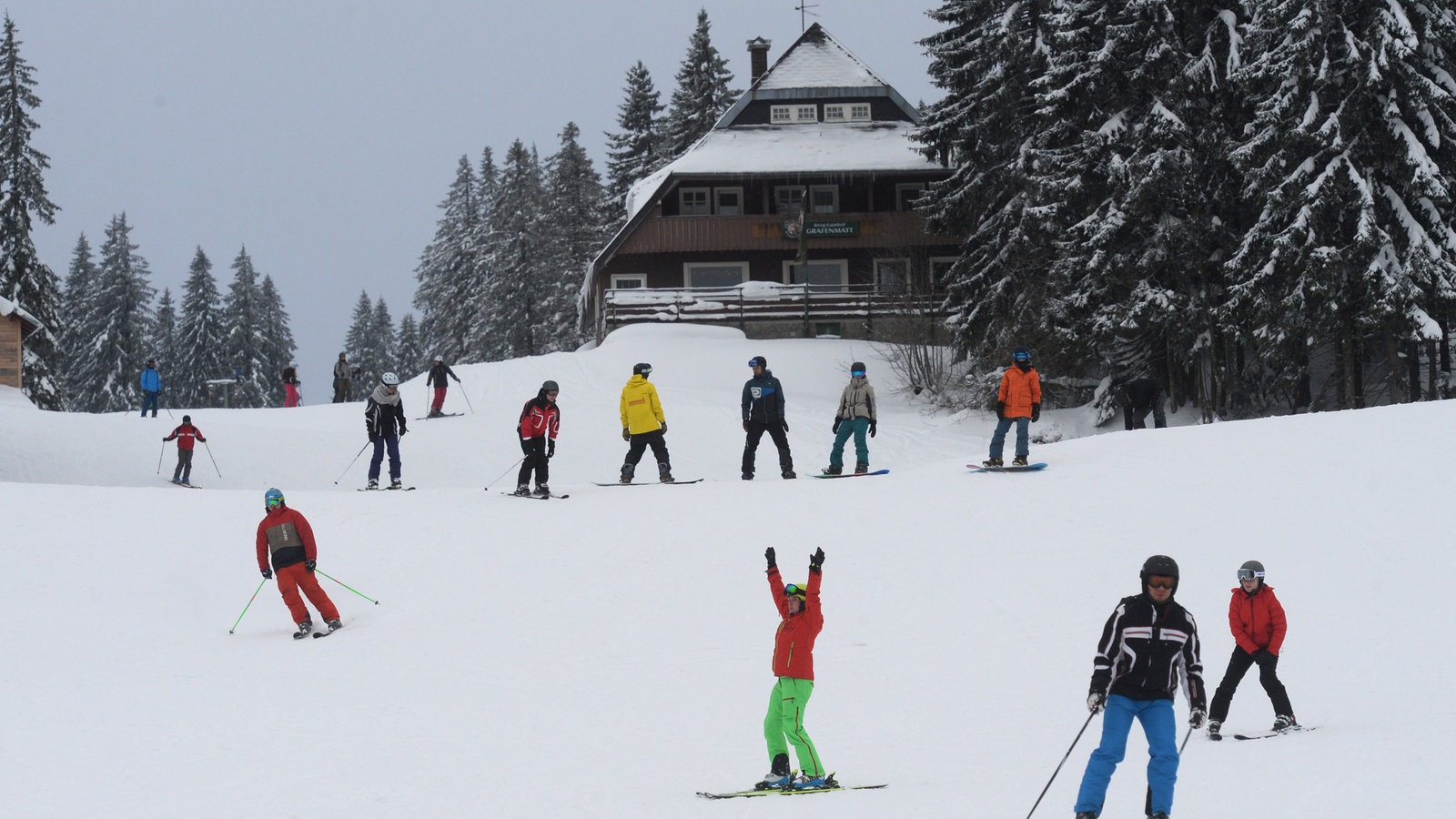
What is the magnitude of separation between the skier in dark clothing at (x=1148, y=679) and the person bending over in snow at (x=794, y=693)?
1949 mm

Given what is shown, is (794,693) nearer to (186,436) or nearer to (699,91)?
(186,436)

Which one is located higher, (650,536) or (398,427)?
(398,427)

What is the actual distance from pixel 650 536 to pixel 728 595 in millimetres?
2319

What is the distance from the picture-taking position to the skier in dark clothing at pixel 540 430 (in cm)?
1723

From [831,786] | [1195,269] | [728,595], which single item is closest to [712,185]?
[1195,269]

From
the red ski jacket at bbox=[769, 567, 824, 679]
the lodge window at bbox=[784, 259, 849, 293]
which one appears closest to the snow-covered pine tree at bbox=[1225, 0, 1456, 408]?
the red ski jacket at bbox=[769, 567, 824, 679]

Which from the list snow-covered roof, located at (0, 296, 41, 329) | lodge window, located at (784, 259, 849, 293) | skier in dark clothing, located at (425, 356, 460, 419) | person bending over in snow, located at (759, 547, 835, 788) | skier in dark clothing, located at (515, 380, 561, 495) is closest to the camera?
person bending over in snow, located at (759, 547, 835, 788)

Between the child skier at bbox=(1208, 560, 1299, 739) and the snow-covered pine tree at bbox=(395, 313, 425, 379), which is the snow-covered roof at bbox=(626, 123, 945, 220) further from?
the snow-covered pine tree at bbox=(395, 313, 425, 379)

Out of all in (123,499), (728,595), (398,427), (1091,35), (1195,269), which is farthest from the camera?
(1091,35)

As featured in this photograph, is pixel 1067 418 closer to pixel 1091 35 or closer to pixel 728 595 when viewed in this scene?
pixel 1091 35

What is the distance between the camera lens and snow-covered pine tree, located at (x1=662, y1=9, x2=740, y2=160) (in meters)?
58.8

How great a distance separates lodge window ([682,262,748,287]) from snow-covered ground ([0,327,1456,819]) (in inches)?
1018

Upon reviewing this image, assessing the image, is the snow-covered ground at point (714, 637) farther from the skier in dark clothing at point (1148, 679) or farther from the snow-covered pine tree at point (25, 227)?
the snow-covered pine tree at point (25, 227)

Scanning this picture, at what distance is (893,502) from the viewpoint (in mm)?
16625
